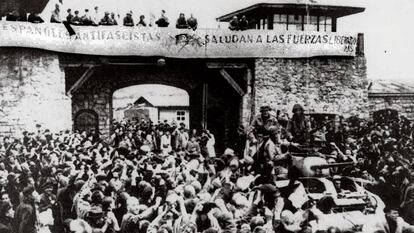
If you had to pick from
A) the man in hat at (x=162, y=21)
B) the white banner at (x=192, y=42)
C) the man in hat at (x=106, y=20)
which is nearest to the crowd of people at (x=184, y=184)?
the white banner at (x=192, y=42)

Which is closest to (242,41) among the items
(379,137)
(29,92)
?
(379,137)

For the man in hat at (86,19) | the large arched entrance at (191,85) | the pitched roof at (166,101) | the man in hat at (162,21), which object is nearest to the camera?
the man in hat at (86,19)

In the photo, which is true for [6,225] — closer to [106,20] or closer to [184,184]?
[184,184]

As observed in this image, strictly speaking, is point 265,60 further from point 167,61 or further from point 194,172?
point 194,172

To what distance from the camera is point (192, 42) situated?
1423 cm

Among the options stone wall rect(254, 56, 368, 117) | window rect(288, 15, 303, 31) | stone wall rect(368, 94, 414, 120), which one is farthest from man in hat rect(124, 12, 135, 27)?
stone wall rect(368, 94, 414, 120)

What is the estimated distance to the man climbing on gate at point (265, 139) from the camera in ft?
32.1

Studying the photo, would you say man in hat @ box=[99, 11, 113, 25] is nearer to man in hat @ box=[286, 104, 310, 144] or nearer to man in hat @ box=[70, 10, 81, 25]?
man in hat @ box=[70, 10, 81, 25]

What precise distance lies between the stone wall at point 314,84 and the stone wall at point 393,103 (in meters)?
1.08

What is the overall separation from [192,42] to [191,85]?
→ 2219 mm

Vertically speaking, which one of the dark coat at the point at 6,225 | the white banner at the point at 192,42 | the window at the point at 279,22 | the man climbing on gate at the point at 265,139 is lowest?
the dark coat at the point at 6,225

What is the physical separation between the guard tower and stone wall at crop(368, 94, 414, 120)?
106 inches

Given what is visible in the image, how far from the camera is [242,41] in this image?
14.3 metres

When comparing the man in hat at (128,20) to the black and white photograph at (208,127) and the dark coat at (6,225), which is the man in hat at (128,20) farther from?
the dark coat at (6,225)
